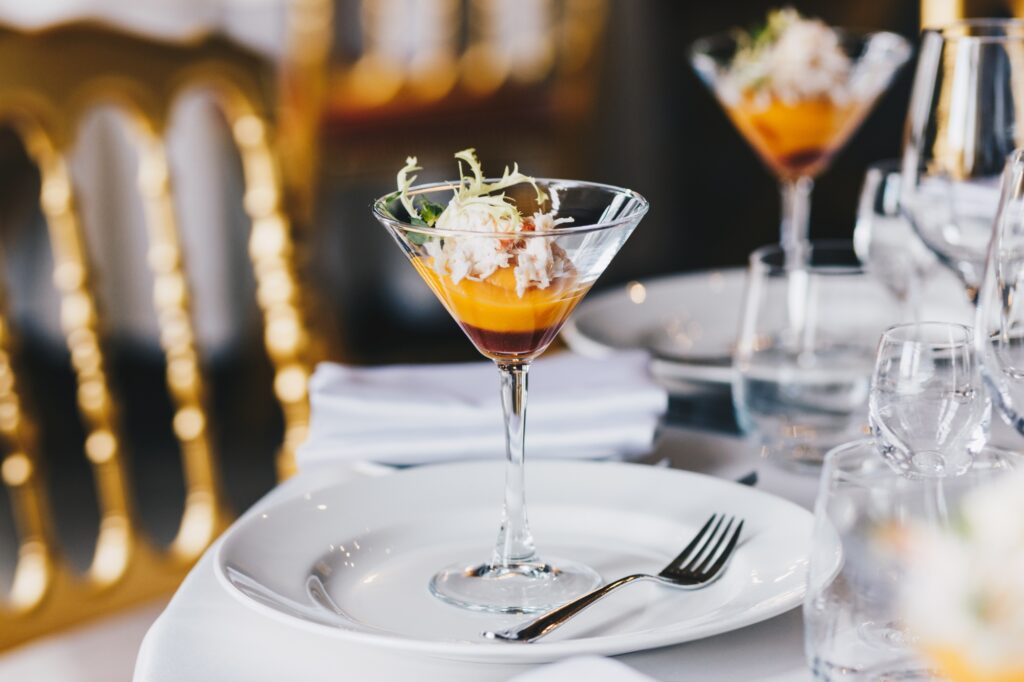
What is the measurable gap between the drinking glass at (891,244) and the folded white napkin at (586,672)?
0.52m

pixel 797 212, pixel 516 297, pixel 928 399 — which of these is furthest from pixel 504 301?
pixel 797 212

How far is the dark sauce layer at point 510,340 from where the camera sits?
2.40 feet

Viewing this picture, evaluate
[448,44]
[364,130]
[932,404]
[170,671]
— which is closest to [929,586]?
[932,404]

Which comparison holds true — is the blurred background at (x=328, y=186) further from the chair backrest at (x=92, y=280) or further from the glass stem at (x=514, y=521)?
the glass stem at (x=514, y=521)

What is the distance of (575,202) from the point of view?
777 millimetres

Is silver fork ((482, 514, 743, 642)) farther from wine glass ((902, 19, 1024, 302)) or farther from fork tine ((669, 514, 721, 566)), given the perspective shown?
wine glass ((902, 19, 1024, 302))

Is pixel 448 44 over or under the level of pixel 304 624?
over

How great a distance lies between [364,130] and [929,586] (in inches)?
115

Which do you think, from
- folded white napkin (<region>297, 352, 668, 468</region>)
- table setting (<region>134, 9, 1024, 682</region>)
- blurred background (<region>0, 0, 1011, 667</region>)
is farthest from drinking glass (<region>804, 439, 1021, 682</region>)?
blurred background (<region>0, 0, 1011, 667</region>)

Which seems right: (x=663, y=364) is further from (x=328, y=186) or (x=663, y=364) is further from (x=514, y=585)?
(x=328, y=186)

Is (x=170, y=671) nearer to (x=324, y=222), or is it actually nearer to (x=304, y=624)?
(x=304, y=624)

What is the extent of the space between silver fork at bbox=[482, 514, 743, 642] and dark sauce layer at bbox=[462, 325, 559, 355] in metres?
0.14

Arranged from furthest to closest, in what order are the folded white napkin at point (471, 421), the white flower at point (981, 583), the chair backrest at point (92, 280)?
the chair backrest at point (92, 280) < the folded white napkin at point (471, 421) < the white flower at point (981, 583)

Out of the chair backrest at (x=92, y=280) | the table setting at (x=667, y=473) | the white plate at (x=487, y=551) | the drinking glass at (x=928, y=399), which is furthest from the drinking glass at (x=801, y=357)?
the chair backrest at (x=92, y=280)
